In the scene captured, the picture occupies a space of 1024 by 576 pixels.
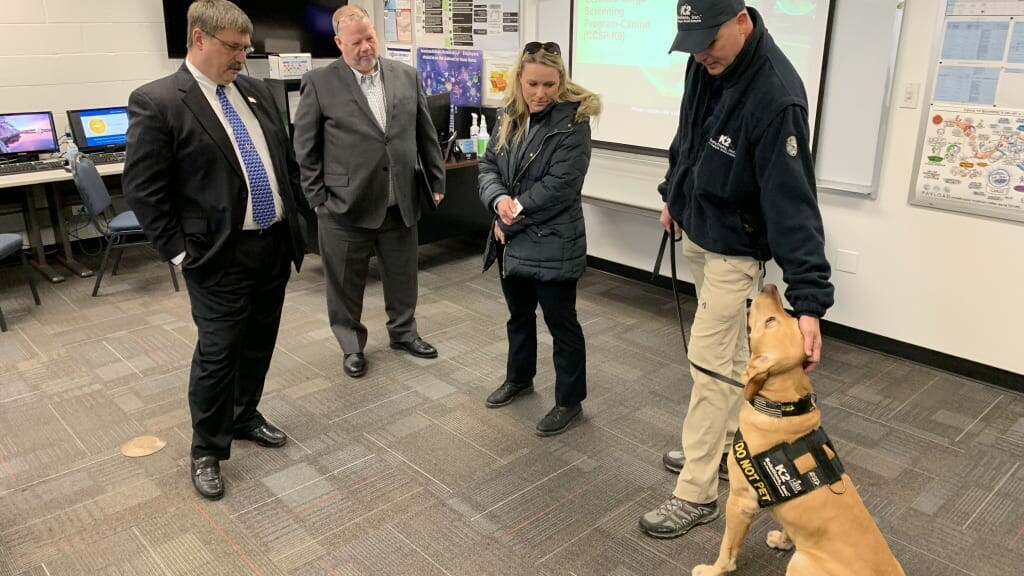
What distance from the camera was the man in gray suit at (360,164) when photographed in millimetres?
3035

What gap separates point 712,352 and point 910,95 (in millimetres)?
1836

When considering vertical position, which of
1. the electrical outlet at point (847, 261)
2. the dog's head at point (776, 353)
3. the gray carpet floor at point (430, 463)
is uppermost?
the dog's head at point (776, 353)

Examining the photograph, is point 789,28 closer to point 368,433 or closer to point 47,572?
point 368,433

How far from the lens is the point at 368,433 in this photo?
280cm

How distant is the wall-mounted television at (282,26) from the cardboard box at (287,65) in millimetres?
93

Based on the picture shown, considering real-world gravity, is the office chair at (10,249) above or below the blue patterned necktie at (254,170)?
below

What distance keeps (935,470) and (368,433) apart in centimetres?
199

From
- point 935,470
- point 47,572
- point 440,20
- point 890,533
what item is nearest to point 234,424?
point 47,572

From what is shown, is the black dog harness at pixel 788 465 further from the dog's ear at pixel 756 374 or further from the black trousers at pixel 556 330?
the black trousers at pixel 556 330

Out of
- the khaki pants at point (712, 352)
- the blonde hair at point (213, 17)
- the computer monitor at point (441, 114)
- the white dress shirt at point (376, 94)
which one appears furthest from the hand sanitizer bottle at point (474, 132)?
the khaki pants at point (712, 352)

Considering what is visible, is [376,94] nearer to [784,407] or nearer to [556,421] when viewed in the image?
[556,421]

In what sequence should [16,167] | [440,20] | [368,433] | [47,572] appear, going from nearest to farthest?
[47,572] → [368,433] → [16,167] → [440,20]

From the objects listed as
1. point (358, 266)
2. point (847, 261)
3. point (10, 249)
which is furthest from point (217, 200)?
point (847, 261)

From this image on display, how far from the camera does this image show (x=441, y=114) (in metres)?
4.74
